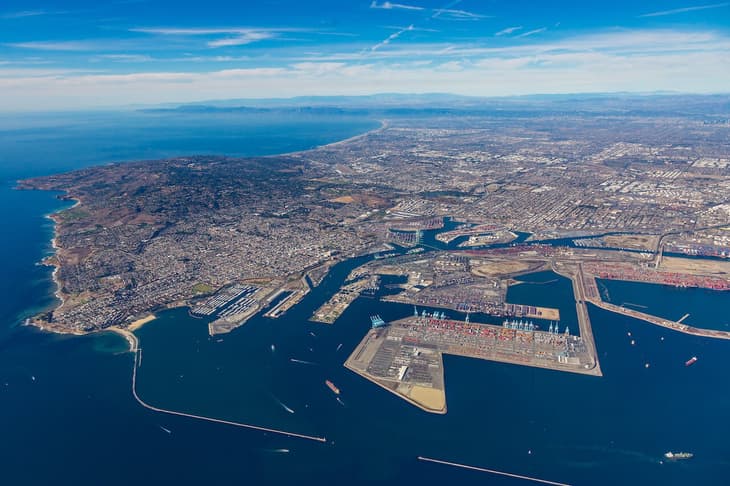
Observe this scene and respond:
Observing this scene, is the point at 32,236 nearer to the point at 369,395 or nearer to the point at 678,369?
the point at 369,395

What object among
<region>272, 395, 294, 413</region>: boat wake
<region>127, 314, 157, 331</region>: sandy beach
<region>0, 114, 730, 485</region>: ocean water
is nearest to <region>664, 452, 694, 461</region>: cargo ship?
→ <region>0, 114, 730, 485</region>: ocean water

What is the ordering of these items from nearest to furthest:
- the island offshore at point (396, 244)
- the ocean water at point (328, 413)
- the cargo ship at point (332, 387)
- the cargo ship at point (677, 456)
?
the ocean water at point (328, 413), the cargo ship at point (677, 456), the cargo ship at point (332, 387), the island offshore at point (396, 244)

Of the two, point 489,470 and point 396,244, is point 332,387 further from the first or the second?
point 396,244

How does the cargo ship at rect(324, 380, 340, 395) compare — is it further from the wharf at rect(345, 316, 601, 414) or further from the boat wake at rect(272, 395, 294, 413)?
the boat wake at rect(272, 395, 294, 413)

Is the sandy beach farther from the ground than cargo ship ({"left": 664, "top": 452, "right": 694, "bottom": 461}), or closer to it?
farther from the ground

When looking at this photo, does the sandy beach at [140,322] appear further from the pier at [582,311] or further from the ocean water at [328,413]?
the pier at [582,311]

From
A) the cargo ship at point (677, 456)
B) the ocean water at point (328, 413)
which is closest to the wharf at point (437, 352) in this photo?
the ocean water at point (328, 413)

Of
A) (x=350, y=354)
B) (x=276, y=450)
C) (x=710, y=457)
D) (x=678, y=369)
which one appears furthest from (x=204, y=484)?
(x=678, y=369)
